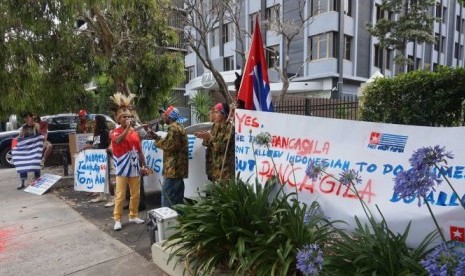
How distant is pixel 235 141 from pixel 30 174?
7988 millimetres

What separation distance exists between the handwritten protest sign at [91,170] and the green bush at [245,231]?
3.74 metres

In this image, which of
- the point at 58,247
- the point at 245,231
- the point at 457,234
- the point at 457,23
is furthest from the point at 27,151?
the point at 457,23

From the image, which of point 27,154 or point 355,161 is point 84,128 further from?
point 355,161

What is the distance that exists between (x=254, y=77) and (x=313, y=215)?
1.94 m

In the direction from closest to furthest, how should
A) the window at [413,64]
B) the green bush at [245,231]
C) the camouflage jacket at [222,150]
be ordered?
the green bush at [245,231] < the camouflage jacket at [222,150] < the window at [413,64]

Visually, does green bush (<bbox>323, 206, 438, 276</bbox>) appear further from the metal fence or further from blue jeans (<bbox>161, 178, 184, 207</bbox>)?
the metal fence

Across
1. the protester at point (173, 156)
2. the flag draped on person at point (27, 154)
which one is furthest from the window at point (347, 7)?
the protester at point (173, 156)

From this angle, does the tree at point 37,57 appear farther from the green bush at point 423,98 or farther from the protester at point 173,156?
the green bush at point 423,98

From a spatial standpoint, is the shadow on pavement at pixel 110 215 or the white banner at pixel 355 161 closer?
the white banner at pixel 355 161

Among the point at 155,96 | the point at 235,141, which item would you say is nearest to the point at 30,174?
the point at 155,96

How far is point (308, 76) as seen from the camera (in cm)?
2547

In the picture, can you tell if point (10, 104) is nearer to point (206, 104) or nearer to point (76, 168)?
point (76, 168)

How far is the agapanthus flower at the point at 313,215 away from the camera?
3.26 metres

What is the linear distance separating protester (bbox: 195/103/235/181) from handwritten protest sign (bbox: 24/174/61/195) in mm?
4752
